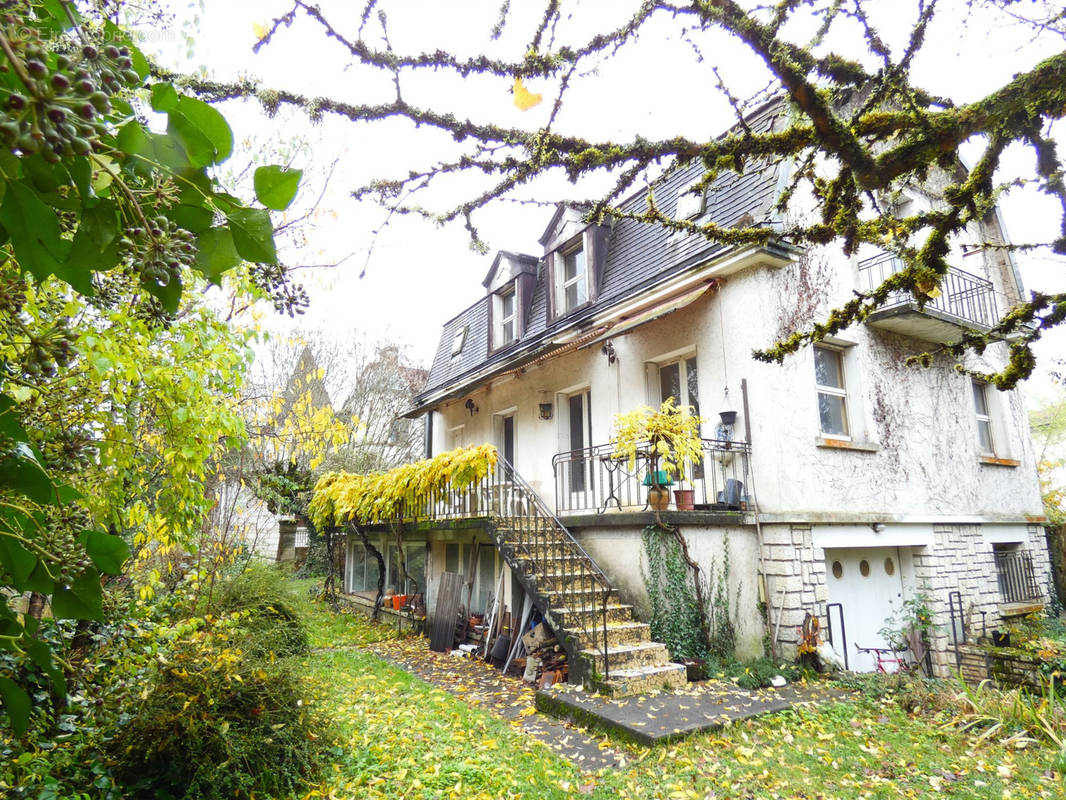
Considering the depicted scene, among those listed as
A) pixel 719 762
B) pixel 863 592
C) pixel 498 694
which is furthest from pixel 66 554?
pixel 863 592

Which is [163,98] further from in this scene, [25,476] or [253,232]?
[25,476]

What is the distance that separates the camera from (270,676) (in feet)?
15.2

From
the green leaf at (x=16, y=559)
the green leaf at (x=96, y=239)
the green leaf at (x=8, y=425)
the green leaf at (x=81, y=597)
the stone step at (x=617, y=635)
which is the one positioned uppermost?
the green leaf at (x=96, y=239)

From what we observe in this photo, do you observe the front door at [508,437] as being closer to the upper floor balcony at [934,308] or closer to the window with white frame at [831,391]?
the window with white frame at [831,391]

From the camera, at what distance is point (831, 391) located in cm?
941

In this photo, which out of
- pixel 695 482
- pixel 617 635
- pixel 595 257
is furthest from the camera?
pixel 595 257

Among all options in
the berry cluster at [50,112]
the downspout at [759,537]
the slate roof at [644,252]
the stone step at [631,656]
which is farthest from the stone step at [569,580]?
the berry cluster at [50,112]

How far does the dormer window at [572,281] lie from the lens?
1212 cm

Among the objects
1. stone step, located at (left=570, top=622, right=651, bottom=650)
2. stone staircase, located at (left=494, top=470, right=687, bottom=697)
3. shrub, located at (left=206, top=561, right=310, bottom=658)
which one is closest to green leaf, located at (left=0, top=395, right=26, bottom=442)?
stone staircase, located at (left=494, top=470, right=687, bottom=697)

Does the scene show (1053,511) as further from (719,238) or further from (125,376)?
(125,376)

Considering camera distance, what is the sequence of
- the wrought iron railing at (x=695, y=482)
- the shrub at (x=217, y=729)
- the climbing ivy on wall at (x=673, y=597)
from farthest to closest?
the wrought iron railing at (x=695, y=482) → the climbing ivy on wall at (x=673, y=597) → the shrub at (x=217, y=729)

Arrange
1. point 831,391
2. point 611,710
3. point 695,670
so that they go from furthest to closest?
point 831,391 → point 695,670 → point 611,710

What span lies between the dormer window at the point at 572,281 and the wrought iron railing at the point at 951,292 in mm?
4924

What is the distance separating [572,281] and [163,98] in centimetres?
1158
